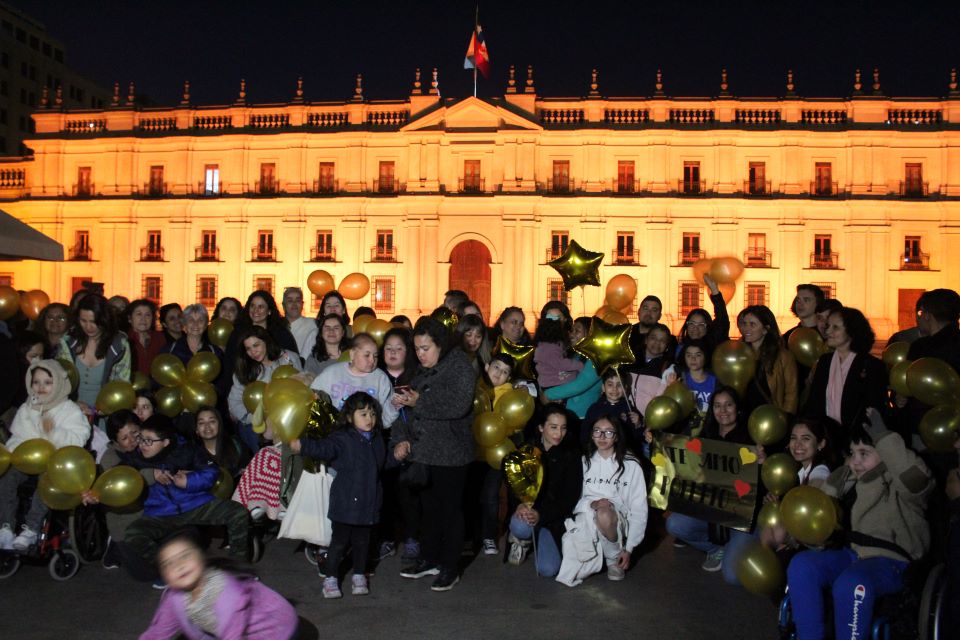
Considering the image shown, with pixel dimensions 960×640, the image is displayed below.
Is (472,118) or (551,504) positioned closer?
(551,504)

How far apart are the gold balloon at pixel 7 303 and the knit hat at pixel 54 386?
3674 millimetres

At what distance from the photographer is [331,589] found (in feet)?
17.6

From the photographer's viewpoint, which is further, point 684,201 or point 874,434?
point 684,201

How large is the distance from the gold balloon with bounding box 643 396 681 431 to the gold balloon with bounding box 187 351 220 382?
402 cm

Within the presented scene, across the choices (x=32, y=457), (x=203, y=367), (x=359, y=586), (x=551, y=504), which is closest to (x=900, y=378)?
(x=551, y=504)

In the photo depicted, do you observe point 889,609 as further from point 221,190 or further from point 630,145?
point 221,190

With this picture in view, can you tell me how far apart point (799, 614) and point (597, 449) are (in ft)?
6.87

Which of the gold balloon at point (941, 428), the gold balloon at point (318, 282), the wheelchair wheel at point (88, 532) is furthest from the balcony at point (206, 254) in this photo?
the gold balloon at point (941, 428)

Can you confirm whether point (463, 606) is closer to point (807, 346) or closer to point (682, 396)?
point (682, 396)

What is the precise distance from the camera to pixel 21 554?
5.77 metres

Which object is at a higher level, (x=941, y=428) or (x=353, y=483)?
(x=941, y=428)

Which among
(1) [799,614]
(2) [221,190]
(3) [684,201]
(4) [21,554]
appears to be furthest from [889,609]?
(2) [221,190]

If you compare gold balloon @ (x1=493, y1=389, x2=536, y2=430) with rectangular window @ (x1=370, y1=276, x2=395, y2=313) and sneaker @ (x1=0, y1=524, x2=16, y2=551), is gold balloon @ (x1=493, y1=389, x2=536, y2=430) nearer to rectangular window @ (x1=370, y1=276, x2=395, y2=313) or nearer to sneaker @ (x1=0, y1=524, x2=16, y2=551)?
sneaker @ (x1=0, y1=524, x2=16, y2=551)

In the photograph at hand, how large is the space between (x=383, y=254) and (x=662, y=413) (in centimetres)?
2881
